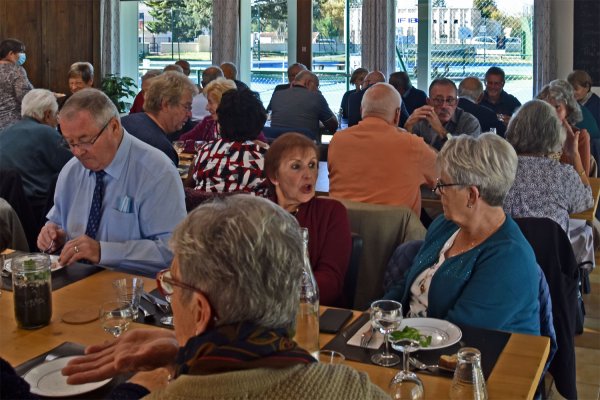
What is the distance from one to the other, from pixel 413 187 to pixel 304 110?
12.4 feet

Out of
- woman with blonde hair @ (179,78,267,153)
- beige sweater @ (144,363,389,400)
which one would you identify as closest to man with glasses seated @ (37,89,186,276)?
beige sweater @ (144,363,389,400)

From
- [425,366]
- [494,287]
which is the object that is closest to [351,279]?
[494,287]

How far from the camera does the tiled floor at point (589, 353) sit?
3.66 metres

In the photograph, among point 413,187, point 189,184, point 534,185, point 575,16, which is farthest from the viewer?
point 575,16

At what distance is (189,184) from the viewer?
4.49 m

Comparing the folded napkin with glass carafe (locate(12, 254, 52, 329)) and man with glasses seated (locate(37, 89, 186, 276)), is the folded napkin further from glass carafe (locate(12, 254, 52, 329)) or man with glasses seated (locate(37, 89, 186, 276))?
man with glasses seated (locate(37, 89, 186, 276))

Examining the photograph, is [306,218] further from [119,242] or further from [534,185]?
[534,185]

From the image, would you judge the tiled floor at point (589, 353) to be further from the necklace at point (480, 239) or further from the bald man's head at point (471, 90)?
the bald man's head at point (471, 90)

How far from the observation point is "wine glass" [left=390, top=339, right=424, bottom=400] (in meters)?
1.82

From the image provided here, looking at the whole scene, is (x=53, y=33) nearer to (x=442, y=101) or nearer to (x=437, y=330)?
(x=442, y=101)

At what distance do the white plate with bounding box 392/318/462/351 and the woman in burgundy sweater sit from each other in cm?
68

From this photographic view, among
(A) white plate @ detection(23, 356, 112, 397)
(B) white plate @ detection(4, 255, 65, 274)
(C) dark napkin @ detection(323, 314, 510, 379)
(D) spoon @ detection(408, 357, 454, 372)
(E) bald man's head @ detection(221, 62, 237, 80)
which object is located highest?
(E) bald man's head @ detection(221, 62, 237, 80)

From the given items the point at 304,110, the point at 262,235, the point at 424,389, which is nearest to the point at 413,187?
the point at 424,389

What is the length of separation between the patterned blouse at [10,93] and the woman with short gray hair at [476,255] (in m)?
6.48
